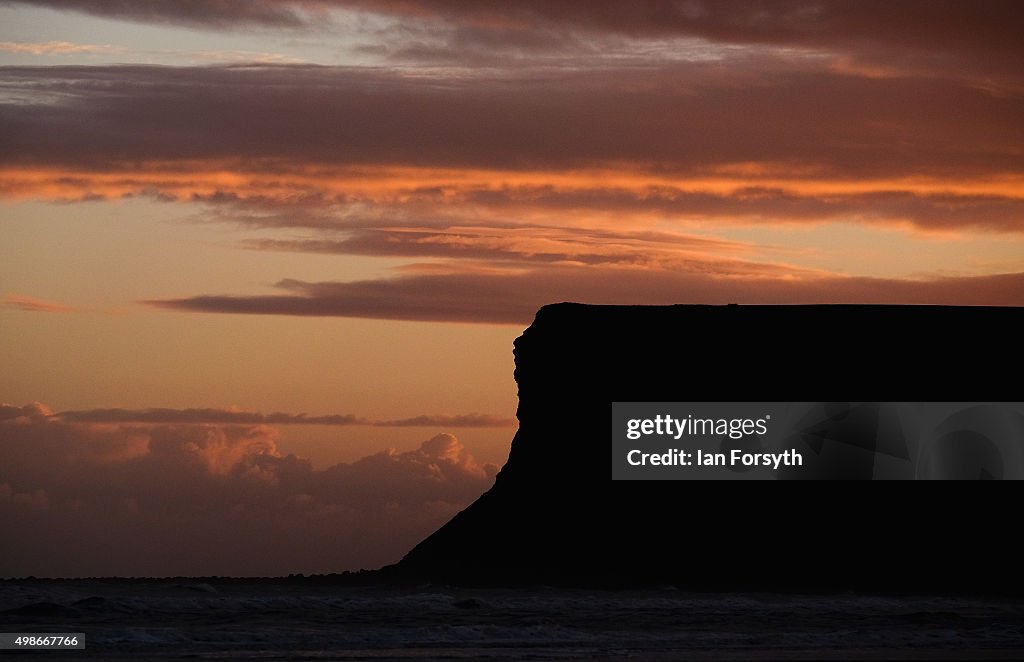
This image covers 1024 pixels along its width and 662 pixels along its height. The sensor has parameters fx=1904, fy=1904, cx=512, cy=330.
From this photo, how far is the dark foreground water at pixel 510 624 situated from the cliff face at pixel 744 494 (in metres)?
2.85

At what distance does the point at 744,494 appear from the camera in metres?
68.9

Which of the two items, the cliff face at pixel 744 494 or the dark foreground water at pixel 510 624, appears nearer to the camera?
the dark foreground water at pixel 510 624

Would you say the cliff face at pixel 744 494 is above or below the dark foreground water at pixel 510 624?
above

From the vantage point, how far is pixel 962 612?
184 feet

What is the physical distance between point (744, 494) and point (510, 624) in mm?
20481

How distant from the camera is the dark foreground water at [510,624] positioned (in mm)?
41812

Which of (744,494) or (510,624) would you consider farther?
Result: (744,494)

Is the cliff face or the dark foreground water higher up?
the cliff face

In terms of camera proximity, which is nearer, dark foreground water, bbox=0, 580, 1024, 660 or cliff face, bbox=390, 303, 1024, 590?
dark foreground water, bbox=0, 580, 1024, 660

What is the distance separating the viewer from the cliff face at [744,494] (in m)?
68.1

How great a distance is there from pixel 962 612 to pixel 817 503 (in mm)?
13104

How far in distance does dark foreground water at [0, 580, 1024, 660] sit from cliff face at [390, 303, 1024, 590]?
9.35ft

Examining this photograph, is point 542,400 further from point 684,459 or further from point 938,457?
point 938,457

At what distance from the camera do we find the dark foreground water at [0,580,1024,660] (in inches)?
1646
